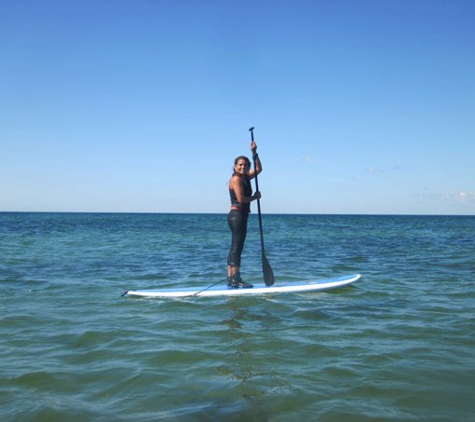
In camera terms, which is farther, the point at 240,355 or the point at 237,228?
the point at 237,228

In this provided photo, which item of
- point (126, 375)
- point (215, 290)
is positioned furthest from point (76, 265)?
point (126, 375)

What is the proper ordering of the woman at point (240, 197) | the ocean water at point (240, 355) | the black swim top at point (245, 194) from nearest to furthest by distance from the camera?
the ocean water at point (240, 355) → the woman at point (240, 197) → the black swim top at point (245, 194)

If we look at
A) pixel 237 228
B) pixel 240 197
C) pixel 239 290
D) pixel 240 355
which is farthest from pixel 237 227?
pixel 240 355

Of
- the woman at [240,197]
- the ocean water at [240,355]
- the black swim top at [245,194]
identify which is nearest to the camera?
the ocean water at [240,355]

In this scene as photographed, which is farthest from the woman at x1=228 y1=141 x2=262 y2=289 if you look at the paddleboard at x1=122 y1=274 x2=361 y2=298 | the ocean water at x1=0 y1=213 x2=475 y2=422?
the ocean water at x1=0 y1=213 x2=475 y2=422

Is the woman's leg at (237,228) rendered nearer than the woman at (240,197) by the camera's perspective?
No

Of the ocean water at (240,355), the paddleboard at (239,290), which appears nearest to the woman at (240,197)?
the paddleboard at (239,290)

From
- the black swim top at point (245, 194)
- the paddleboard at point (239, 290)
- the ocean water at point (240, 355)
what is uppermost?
the black swim top at point (245, 194)

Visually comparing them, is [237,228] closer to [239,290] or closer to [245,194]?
[245,194]

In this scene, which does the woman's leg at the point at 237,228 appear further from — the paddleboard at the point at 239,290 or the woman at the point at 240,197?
the paddleboard at the point at 239,290

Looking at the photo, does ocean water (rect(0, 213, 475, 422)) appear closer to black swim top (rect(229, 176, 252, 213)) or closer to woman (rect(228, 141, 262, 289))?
woman (rect(228, 141, 262, 289))

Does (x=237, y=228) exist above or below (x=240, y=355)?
above

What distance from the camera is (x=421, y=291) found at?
9.28m

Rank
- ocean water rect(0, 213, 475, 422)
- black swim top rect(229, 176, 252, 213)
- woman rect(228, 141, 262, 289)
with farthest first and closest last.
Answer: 1. black swim top rect(229, 176, 252, 213)
2. woman rect(228, 141, 262, 289)
3. ocean water rect(0, 213, 475, 422)
